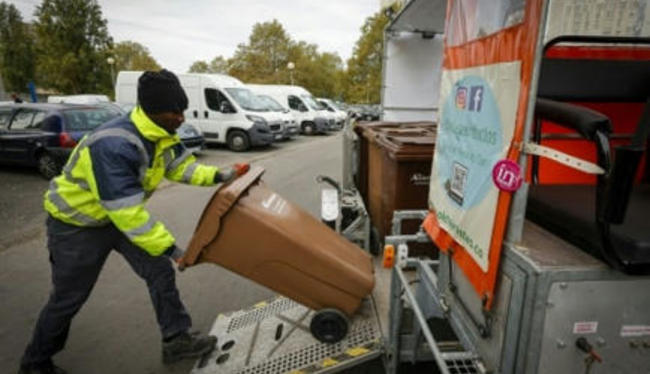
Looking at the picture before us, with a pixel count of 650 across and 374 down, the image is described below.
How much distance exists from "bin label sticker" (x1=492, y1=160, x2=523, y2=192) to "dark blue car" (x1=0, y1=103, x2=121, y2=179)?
8764 millimetres

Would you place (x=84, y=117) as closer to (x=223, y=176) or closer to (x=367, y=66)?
(x=223, y=176)

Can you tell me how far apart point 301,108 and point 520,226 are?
721 inches

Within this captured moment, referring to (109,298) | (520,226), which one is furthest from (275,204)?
(109,298)

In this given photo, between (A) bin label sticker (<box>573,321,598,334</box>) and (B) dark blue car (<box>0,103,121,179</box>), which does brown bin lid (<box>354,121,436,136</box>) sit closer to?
(A) bin label sticker (<box>573,321,598,334</box>)

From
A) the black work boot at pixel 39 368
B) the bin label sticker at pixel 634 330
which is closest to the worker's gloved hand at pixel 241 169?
the black work boot at pixel 39 368

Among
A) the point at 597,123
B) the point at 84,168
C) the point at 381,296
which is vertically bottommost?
the point at 381,296

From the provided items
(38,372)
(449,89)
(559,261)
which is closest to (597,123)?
(559,261)

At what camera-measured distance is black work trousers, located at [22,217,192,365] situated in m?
2.33

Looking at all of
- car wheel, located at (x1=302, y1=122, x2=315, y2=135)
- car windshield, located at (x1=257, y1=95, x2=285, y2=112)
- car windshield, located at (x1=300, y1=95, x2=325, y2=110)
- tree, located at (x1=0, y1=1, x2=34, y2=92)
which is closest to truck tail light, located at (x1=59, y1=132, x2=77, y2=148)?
car windshield, located at (x1=257, y1=95, x2=285, y2=112)

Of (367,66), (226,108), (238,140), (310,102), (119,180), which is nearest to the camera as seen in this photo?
(119,180)

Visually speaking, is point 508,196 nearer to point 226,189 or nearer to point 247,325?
point 226,189

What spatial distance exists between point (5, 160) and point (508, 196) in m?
10.8

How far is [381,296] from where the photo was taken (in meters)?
2.72

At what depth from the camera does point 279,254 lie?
2256 mm
